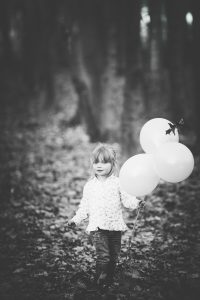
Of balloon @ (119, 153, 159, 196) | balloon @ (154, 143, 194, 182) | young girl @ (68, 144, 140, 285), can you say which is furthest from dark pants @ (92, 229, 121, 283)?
balloon @ (154, 143, 194, 182)

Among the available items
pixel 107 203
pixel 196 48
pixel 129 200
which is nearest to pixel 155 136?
pixel 129 200

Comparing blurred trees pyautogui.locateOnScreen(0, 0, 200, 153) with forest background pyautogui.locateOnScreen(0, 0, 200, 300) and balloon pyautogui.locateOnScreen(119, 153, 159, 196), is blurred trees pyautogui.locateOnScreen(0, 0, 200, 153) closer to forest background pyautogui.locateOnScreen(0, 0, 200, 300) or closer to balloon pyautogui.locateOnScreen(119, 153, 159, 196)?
forest background pyautogui.locateOnScreen(0, 0, 200, 300)

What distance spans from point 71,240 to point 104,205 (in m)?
1.72

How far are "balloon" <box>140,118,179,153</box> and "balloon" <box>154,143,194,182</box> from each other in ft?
0.31

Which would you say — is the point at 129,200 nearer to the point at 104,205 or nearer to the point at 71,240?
the point at 104,205

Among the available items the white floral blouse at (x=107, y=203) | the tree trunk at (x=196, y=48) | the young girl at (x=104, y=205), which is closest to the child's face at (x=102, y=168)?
the young girl at (x=104, y=205)

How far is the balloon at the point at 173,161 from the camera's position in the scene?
123 inches

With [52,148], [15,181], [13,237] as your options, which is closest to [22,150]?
[52,148]

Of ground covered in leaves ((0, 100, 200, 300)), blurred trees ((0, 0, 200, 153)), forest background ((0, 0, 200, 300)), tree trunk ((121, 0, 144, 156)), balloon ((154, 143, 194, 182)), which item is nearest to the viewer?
balloon ((154, 143, 194, 182))

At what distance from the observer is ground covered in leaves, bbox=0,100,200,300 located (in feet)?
12.4

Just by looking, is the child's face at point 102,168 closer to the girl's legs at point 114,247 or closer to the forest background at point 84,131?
the girl's legs at point 114,247

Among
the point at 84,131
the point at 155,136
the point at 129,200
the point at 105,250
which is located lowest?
the point at 105,250

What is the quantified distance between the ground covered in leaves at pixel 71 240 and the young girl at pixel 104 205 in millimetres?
504

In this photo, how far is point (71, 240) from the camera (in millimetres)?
4988
